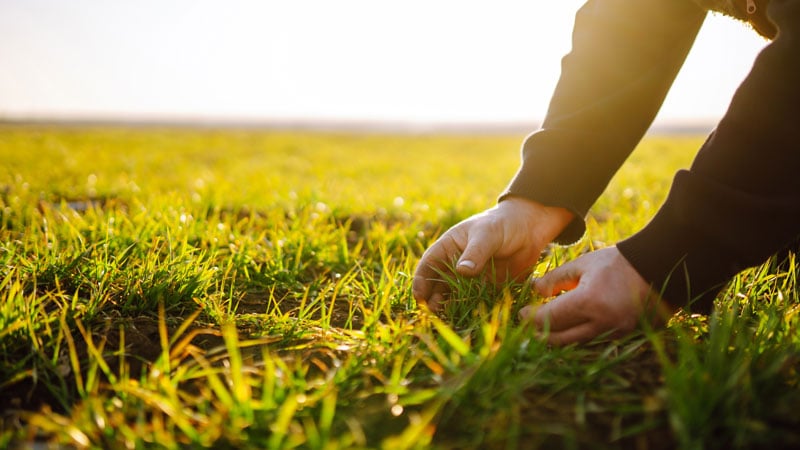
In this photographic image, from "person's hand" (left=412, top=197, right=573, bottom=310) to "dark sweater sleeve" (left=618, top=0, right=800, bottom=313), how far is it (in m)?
0.42

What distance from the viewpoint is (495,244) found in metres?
1.65

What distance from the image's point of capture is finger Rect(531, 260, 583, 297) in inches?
55.9

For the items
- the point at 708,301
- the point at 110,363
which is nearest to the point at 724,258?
the point at 708,301

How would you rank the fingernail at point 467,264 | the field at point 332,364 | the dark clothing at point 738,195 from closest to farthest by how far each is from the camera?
the field at point 332,364, the dark clothing at point 738,195, the fingernail at point 467,264

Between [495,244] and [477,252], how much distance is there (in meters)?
0.09

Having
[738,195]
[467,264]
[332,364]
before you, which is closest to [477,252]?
[467,264]

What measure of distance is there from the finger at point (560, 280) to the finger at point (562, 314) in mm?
87

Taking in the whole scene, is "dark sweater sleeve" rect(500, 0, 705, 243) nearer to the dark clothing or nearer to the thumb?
the thumb

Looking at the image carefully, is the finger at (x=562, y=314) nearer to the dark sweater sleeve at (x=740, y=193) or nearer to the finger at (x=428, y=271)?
the dark sweater sleeve at (x=740, y=193)

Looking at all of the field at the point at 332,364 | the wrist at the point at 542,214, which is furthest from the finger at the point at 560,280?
the wrist at the point at 542,214

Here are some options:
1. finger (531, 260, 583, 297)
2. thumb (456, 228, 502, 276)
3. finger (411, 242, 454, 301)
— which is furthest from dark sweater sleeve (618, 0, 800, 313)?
finger (411, 242, 454, 301)

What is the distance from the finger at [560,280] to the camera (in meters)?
1.42

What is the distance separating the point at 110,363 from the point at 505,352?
1.01m

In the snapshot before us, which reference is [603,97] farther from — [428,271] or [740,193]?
[428,271]
